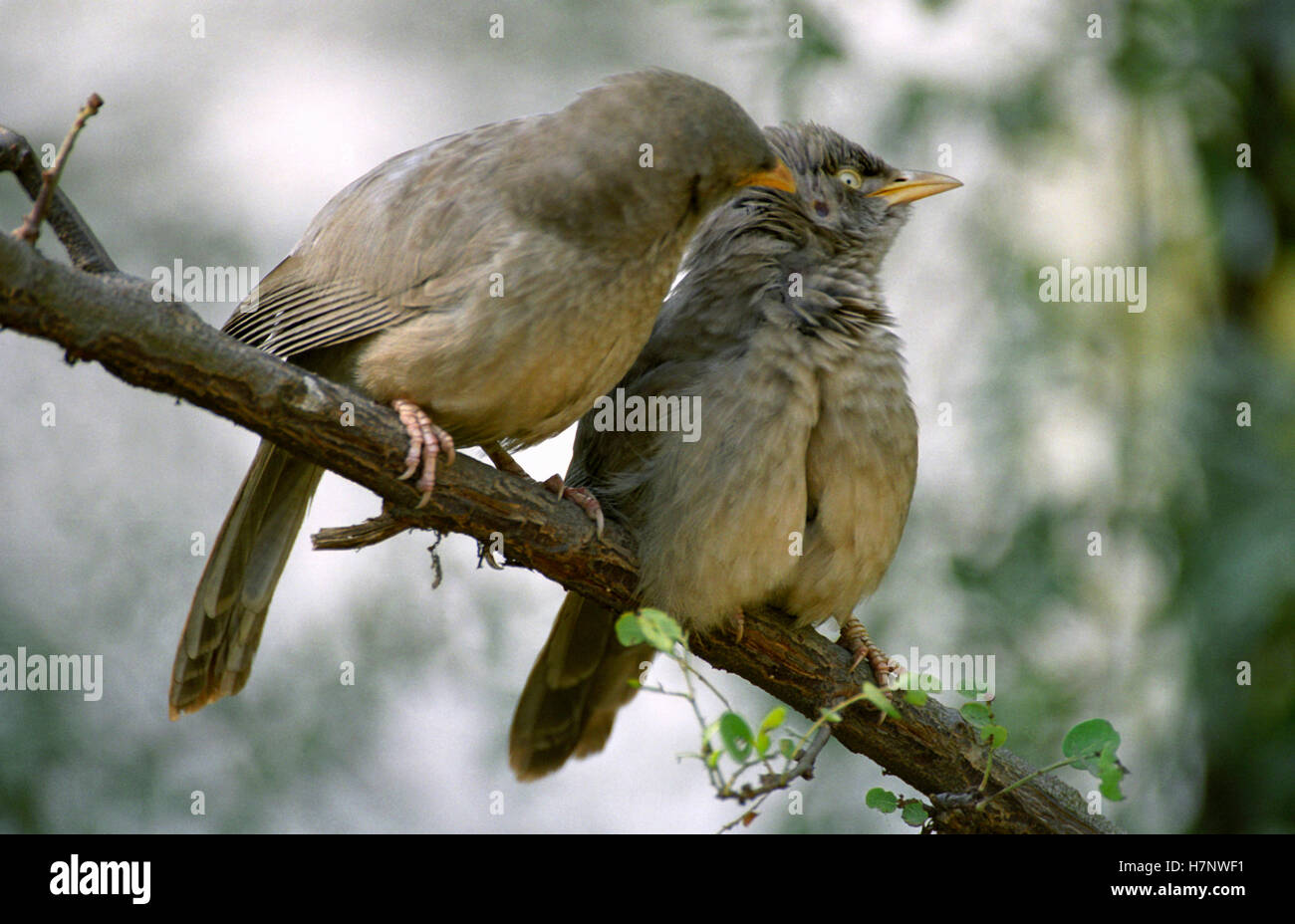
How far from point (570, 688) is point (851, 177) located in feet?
6.63

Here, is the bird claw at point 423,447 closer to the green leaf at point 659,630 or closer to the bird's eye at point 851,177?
the green leaf at point 659,630

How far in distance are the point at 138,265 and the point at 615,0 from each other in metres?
2.75

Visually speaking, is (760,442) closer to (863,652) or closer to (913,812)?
(863,652)

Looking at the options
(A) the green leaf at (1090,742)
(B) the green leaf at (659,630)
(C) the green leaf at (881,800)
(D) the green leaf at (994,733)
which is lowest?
(C) the green leaf at (881,800)

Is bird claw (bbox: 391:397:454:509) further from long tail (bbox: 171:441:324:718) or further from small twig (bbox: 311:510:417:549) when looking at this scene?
long tail (bbox: 171:441:324:718)

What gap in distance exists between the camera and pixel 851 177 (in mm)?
4613

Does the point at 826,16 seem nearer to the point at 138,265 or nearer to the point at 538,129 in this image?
the point at 538,129

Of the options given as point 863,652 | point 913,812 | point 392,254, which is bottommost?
point 913,812

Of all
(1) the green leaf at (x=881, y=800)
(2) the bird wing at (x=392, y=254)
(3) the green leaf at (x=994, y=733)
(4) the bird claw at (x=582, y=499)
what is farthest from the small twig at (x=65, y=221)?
(3) the green leaf at (x=994, y=733)

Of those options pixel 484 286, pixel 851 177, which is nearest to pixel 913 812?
pixel 484 286

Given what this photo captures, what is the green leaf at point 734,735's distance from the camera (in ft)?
8.39

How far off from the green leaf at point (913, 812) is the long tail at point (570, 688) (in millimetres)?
1207

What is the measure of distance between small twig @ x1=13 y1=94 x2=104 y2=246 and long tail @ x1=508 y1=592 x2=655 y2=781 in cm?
220
